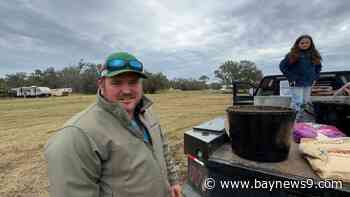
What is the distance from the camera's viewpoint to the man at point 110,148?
1.06 meters

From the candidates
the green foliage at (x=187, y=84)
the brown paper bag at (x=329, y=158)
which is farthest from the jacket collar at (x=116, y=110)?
the green foliage at (x=187, y=84)

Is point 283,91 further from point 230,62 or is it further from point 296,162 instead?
point 230,62

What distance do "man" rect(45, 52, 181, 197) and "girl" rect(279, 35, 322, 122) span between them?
261cm

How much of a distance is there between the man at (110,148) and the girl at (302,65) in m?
2.61

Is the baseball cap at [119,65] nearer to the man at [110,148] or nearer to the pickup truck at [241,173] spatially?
the man at [110,148]

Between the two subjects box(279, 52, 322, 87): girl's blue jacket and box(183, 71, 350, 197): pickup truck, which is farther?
box(279, 52, 322, 87): girl's blue jacket

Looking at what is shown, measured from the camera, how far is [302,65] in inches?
128

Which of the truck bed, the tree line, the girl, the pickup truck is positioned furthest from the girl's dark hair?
the tree line

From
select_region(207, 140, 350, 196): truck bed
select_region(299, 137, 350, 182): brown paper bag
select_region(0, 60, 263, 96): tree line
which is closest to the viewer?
select_region(299, 137, 350, 182): brown paper bag

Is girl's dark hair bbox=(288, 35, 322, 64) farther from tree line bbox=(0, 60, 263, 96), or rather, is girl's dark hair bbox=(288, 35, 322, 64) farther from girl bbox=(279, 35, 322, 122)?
tree line bbox=(0, 60, 263, 96)

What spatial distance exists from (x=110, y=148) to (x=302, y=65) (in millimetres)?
3083

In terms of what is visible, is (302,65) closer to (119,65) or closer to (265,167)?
(265,167)

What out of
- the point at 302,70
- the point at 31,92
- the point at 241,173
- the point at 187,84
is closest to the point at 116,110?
the point at 241,173

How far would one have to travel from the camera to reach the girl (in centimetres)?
325
